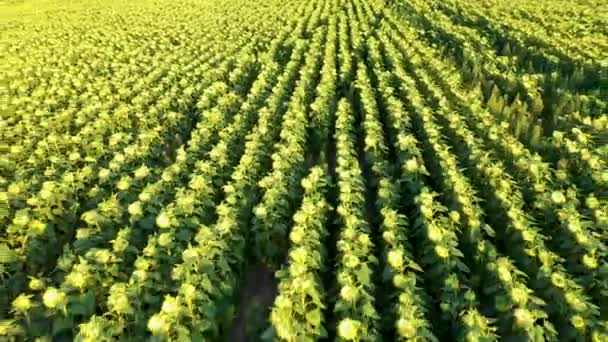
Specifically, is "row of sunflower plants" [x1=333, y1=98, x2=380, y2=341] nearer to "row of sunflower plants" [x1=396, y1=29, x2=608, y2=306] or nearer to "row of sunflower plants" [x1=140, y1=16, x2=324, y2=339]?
"row of sunflower plants" [x1=140, y1=16, x2=324, y2=339]

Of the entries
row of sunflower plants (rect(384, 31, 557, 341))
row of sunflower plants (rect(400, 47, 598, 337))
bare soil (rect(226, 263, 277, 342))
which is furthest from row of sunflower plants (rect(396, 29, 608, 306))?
bare soil (rect(226, 263, 277, 342))

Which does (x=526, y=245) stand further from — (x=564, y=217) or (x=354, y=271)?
(x=354, y=271)

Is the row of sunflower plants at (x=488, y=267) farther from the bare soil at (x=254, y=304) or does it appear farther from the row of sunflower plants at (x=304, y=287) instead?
the bare soil at (x=254, y=304)

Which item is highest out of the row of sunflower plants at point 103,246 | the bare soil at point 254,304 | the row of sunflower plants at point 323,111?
the row of sunflower plants at point 103,246

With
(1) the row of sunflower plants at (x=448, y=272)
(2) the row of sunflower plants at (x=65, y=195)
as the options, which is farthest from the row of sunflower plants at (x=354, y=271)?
(2) the row of sunflower plants at (x=65, y=195)

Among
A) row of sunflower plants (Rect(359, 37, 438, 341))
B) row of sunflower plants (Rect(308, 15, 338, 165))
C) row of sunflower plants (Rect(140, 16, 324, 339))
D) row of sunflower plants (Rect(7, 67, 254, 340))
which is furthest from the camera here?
row of sunflower plants (Rect(308, 15, 338, 165))

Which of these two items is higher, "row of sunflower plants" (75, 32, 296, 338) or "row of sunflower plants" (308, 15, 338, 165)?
Answer: "row of sunflower plants" (75, 32, 296, 338)

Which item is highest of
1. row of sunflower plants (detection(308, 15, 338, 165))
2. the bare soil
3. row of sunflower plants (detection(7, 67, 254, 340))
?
row of sunflower plants (detection(7, 67, 254, 340))

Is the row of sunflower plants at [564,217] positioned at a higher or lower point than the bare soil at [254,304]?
higher

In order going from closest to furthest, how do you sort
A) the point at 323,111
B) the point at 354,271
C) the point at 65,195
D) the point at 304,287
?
the point at 304,287
the point at 354,271
the point at 65,195
the point at 323,111

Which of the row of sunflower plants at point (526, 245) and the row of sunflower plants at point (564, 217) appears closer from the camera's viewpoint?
the row of sunflower plants at point (526, 245)

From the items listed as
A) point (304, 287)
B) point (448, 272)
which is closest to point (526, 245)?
point (448, 272)

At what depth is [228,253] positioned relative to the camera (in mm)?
5598

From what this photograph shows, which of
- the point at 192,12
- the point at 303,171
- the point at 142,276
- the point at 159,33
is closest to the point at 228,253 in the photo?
the point at 142,276
